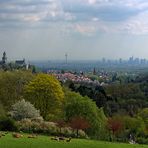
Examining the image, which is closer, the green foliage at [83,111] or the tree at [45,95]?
the green foliage at [83,111]

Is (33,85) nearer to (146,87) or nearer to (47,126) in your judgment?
(47,126)

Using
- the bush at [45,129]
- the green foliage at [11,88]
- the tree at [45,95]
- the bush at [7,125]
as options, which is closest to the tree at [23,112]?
the bush at [45,129]

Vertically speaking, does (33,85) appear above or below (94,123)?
above

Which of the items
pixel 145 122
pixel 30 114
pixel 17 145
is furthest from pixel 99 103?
pixel 17 145

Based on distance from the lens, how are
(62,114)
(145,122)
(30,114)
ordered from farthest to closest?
1. (145,122)
2. (62,114)
3. (30,114)

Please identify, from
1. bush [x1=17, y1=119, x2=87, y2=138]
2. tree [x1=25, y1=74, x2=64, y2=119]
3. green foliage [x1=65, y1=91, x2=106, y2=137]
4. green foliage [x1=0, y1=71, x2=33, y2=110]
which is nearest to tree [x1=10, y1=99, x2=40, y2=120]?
bush [x1=17, y1=119, x2=87, y2=138]

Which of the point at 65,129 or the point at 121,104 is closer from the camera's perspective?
the point at 65,129

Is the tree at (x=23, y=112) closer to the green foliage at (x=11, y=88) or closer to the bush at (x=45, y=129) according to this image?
the bush at (x=45, y=129)

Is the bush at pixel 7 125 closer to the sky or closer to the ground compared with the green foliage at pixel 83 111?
closer to the sky
